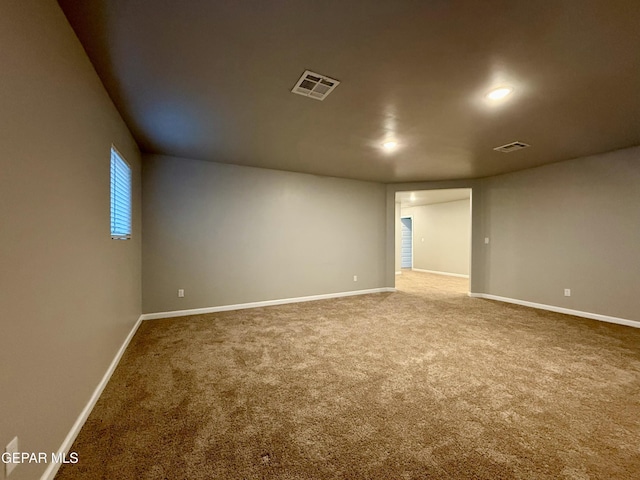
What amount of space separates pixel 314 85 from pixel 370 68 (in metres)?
0.50

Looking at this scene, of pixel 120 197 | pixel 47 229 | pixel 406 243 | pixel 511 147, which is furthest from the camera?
pixel 406 243

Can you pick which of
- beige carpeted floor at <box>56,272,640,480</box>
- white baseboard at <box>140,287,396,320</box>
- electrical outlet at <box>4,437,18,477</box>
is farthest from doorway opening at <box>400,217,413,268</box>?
electrical outlet at <box>4,437,18,477</box>

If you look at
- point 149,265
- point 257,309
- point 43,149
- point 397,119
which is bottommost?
point 257,309

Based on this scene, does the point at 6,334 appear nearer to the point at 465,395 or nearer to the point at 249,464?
the point at 249,464

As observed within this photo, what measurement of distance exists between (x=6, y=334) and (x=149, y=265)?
10.9 ft

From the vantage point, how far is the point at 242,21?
5.50ft

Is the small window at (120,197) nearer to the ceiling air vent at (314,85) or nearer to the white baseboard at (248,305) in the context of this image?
the white baseboard at (248,305)

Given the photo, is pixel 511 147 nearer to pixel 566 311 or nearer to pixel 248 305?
pixel 566 311

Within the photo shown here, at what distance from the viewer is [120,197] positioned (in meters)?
3.06

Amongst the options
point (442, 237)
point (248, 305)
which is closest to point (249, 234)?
point (248, 305)

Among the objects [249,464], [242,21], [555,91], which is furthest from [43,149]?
[555,91]

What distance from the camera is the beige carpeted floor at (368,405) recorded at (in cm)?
150
